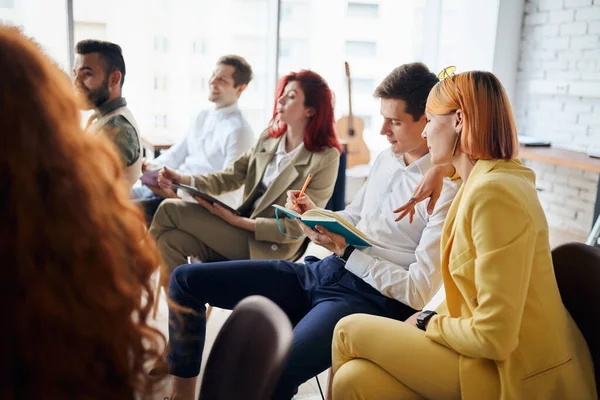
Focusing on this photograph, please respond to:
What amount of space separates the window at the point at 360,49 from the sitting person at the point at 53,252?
4.72 metres

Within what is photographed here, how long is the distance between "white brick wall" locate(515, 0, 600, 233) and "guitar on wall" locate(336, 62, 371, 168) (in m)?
1.37

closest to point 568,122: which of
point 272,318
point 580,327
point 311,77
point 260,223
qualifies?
point 311,77

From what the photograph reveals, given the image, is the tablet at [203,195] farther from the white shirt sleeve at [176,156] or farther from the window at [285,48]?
the window at [285,48]

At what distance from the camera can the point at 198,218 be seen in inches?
93.0

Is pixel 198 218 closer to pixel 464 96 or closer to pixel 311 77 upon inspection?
pixel 311 77

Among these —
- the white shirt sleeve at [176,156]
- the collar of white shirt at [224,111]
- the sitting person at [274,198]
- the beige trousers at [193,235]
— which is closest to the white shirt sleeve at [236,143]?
the collar of white shirt at [224,111]

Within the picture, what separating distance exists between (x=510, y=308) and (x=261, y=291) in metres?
0.84

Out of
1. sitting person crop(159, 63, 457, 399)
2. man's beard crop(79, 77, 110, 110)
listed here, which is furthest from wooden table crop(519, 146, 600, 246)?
man's beard crop(79, 77, 110, 110)

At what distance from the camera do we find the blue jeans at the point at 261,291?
1718 mm

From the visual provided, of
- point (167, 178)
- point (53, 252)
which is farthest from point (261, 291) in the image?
point (53, 252)

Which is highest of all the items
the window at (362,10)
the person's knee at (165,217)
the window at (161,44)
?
the window at (362,10)

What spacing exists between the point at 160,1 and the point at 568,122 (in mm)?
3252

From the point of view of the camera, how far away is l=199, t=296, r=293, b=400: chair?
898 mm

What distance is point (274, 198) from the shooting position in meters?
2.36
